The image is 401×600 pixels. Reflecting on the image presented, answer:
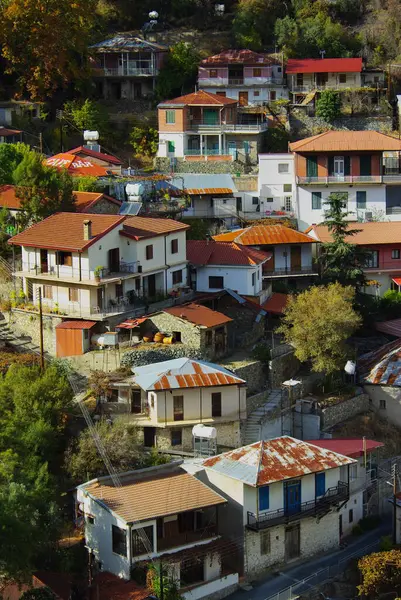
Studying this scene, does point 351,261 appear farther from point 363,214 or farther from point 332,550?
point 332,550

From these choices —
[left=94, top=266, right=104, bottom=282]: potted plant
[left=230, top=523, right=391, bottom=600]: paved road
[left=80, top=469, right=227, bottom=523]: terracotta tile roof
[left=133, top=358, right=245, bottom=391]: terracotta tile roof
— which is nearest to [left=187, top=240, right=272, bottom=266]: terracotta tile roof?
[left=94, top=266, right=104, bottom=282]: potted plant

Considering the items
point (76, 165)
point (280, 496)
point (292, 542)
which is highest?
point (76, 165)

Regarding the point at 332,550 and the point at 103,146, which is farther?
the point at 103,146

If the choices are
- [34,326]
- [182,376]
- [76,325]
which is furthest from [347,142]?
[182,376]

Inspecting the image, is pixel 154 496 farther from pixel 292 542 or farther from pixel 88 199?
pixel 88 199

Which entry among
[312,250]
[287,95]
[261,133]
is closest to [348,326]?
[312,250]

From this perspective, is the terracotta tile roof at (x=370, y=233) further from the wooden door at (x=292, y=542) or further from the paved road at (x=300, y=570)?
the wooden door at (x=292, y=542)

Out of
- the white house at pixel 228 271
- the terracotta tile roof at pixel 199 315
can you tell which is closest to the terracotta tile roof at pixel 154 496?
the terracotta tile roof at pixel 199 315
